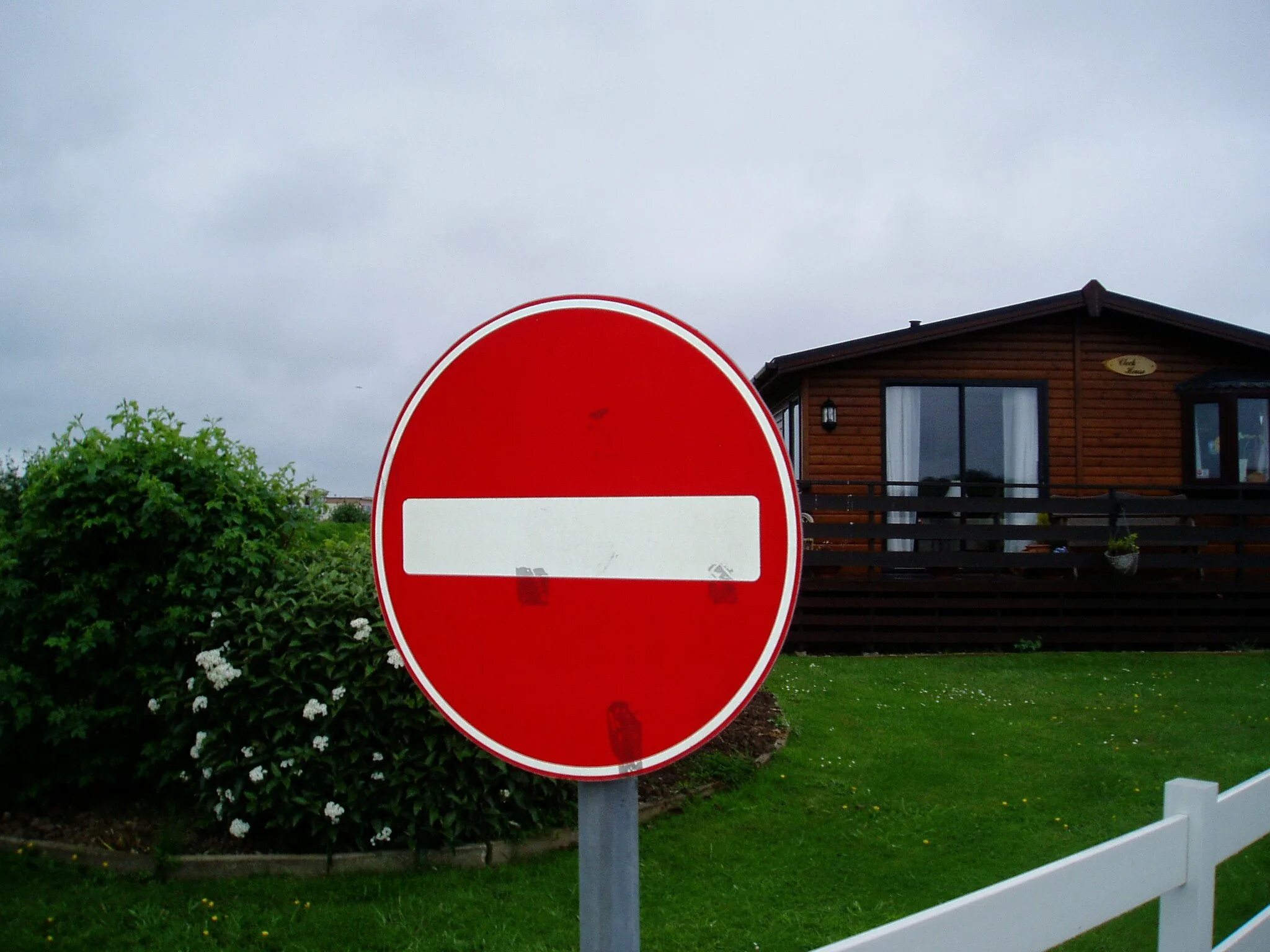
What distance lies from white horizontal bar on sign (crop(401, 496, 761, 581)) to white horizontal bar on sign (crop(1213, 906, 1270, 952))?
268 cm

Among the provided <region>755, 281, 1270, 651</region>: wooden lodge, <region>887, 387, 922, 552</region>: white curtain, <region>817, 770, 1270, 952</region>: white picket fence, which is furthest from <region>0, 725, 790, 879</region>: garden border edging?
<region>887, 387, 922, 552</region>: white curtain

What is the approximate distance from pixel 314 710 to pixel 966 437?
1198 centimetres

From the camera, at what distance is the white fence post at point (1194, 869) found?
2.73 meters

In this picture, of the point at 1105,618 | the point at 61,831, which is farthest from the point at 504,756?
the point at 1105,618

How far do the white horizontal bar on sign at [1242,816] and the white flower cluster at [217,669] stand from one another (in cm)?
405

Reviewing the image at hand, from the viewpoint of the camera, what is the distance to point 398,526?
1.70 meters

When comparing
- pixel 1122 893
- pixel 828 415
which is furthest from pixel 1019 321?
pixel 1122 893

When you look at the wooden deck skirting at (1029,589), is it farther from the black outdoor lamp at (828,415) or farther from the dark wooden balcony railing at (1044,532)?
the black outdoor lamp at (828,415)

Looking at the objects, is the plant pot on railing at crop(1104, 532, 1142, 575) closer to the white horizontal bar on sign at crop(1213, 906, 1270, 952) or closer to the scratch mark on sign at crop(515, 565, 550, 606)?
the white horizontal bar on sign at crop(1213, 906, 1270, 952)

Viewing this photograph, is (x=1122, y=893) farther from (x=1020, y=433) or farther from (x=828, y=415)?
(x=1020, y=433)

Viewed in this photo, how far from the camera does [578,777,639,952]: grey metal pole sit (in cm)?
138

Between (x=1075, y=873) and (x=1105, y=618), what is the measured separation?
10948mm

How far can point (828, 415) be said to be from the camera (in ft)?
46.5

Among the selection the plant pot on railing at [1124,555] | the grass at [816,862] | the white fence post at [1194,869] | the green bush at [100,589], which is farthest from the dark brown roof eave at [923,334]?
the white fence post at [1194,869]
